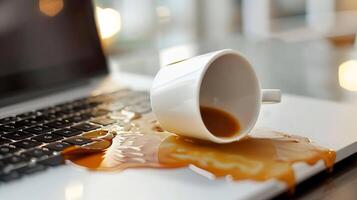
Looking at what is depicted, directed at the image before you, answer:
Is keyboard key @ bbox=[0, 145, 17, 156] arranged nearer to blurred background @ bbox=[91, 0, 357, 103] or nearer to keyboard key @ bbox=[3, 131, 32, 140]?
keyboard key @ bbox=[3, 131, 32, 140]

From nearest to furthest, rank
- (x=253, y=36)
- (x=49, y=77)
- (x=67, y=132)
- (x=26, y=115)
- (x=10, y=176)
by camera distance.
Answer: (x=10, y=176), (x=67, y=132), (x=26, y=115), (x=49, y=77), (x=253, y=36)

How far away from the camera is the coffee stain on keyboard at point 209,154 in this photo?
1.52 ft

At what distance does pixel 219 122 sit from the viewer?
55 cm

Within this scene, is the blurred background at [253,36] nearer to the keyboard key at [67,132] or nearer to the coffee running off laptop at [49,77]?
the coffee running off laptop at [49,77]

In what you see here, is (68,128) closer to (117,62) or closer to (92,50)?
(92,50)

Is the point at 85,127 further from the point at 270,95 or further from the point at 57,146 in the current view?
the point at 270,95

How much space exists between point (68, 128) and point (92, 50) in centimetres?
34

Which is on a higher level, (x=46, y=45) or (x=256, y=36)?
(x=46, y=45)

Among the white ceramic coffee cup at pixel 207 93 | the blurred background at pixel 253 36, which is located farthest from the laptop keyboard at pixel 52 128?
the blurred background at pixel 253 36

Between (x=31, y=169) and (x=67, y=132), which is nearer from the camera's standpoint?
(x=31, y=169)

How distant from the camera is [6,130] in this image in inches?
24.5

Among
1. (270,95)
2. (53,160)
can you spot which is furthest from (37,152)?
(270,95)

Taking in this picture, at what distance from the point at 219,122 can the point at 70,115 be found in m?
0.24

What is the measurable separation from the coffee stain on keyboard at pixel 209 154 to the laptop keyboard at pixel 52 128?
26mm
